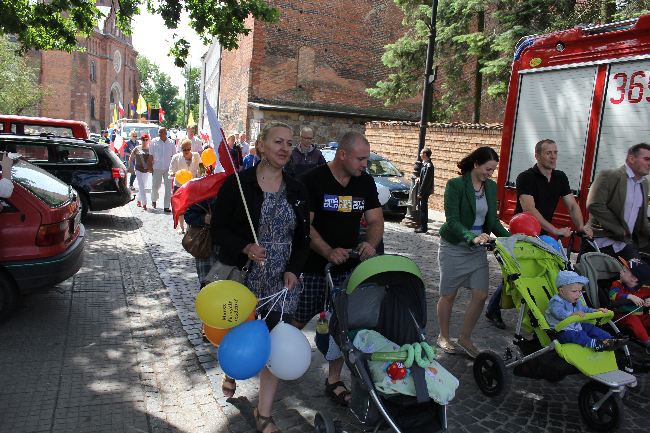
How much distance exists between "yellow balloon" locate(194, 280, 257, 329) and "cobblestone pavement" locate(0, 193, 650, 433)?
0.92 metres

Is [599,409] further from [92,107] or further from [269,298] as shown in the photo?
[92,107]

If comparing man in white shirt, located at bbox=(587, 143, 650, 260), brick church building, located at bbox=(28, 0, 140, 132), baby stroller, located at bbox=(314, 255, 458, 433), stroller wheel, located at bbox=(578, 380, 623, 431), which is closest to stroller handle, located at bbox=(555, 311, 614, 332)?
stroller wheel, located at bbox=(578, 380, 623, 431)

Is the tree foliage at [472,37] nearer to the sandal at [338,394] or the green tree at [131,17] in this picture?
the green tree at [131,17]

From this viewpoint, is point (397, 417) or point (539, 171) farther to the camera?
point (539, 171)

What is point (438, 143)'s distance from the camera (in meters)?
17.6

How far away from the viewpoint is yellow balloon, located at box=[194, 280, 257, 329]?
3309 mm

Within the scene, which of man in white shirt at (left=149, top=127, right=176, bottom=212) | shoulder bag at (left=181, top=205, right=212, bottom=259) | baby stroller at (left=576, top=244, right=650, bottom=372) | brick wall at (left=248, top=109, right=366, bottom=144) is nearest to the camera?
baby stroller at (left=576, top=244, right=650, bottom=372)

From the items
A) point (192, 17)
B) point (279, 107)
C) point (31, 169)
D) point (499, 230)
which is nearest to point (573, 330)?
point (499, 230)

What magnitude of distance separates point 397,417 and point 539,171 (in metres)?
3.41

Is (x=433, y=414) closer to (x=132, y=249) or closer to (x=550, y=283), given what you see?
(x=550, y=283)

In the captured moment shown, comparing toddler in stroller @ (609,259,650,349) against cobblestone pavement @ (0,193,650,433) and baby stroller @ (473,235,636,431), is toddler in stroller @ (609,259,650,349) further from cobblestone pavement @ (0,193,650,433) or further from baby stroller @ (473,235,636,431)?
cobblestone pavement @ (0,193,650,433)

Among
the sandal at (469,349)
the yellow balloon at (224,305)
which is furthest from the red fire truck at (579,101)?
the yellow balloon at (224,305)

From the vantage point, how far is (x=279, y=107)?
26922mm

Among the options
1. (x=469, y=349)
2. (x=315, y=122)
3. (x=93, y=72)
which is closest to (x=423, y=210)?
(x=469, y=349)
